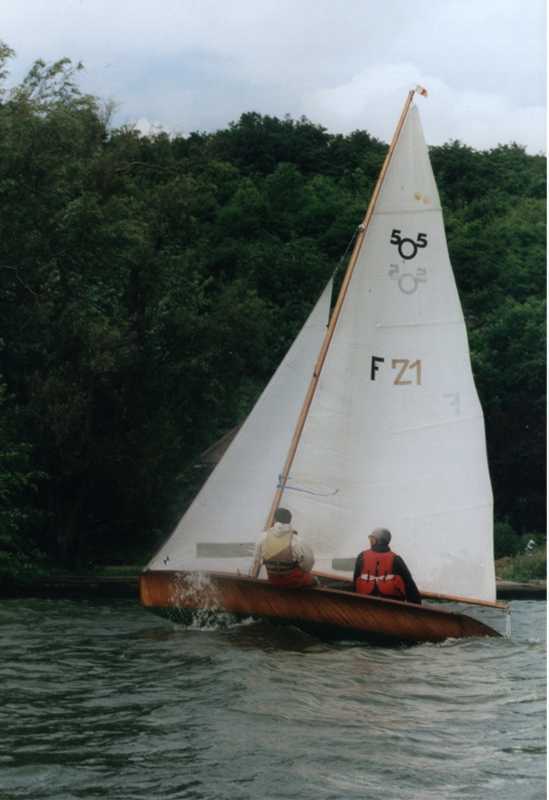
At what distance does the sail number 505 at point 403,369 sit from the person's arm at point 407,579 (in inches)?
111

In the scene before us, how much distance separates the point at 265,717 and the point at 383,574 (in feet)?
18.2

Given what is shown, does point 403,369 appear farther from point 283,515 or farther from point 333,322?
point 283,515

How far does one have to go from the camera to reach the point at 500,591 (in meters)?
34.5

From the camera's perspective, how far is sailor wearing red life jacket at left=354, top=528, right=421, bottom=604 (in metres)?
18.3

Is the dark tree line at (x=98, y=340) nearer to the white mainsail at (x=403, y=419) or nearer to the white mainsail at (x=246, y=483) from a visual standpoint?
the white mainsail at (x=246, y=483)

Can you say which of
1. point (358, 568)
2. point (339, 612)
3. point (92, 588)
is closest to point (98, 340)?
point (92, 588)

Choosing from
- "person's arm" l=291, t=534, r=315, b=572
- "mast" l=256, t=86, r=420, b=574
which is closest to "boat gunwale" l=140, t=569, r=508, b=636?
"person's arm" l=291, t=534, r=315, b=572

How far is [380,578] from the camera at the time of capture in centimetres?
1831

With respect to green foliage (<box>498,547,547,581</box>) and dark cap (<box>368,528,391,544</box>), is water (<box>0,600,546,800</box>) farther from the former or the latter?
green foliage (<box>498,547,547,581</box>)

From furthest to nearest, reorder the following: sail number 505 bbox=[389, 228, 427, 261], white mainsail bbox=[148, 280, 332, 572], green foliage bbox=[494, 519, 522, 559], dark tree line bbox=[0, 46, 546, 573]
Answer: green foliage bbox=[494, 519, 522, 559] → dark tree line bbox=[0, 46, 546, 573] → sail number 505 bbox=[389, 228, 427, 261] → white mainsail bbox=[148, 280, 332, 572]

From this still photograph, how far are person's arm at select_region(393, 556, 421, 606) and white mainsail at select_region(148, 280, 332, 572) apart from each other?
87.0 inches

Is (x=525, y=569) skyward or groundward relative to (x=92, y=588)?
skyward

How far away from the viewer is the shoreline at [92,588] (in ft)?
104

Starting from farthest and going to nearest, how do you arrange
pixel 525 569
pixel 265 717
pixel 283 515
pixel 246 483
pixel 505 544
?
pixel 505 544 < pixel 525 569 < pixel 246 483 < pixel 283 515 < pixel 265 717
